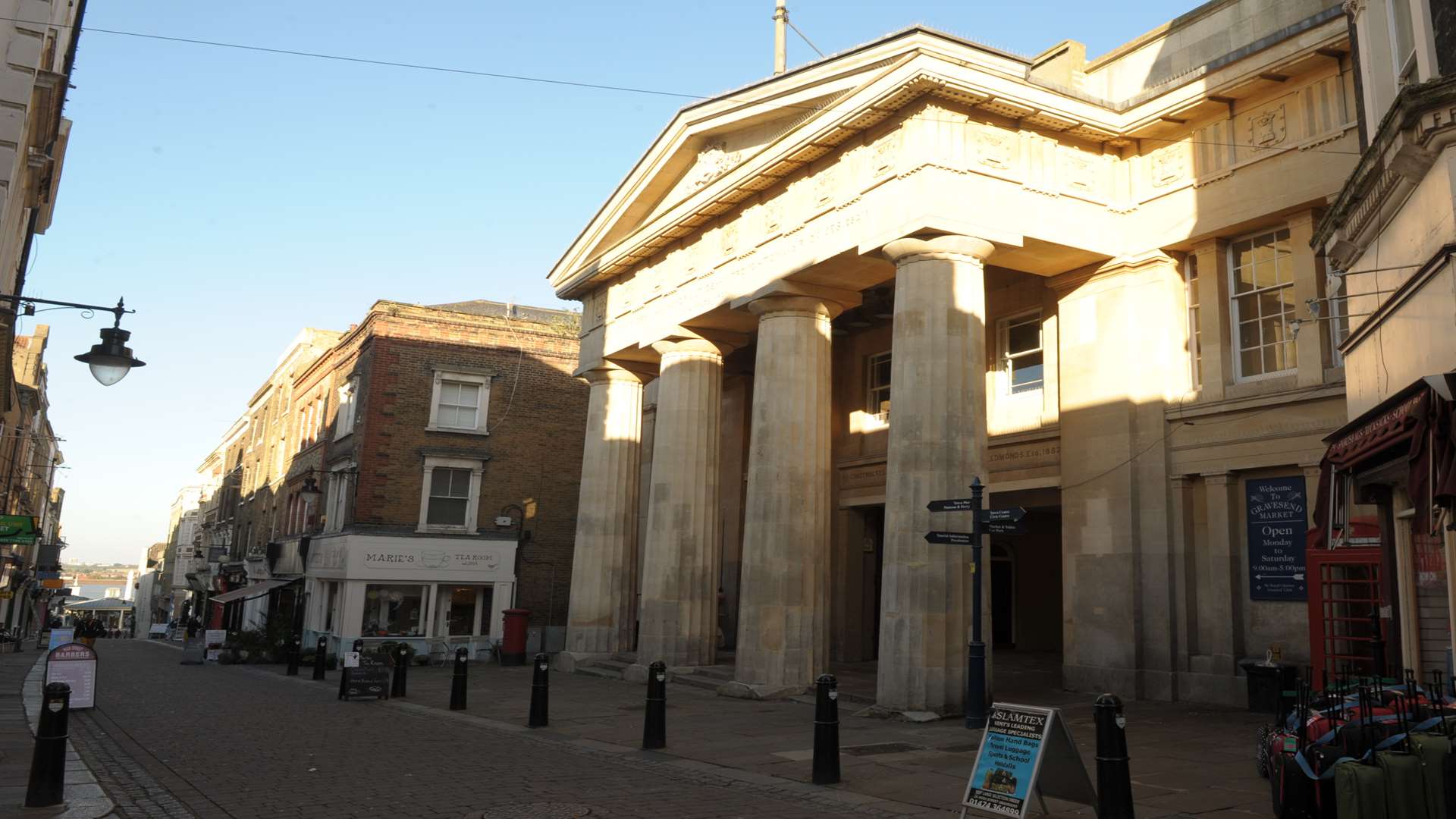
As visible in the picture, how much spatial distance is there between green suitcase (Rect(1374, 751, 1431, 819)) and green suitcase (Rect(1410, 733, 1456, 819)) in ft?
0.13

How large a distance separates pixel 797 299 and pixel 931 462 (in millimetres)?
4768

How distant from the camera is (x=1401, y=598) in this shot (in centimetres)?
1001

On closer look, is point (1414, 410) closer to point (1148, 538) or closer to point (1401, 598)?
point (1401, 598)

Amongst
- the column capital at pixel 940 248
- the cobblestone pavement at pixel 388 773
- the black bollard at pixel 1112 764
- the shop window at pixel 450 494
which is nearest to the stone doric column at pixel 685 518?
the cobblestone pavement at pixel 388 773

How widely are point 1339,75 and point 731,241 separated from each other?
34.1ft

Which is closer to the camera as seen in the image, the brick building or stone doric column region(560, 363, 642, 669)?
stone doric column region(560, 363, 642, 669)

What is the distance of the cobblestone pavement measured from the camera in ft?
26.9

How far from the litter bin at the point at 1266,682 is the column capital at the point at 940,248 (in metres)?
7.03

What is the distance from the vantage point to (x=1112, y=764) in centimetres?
688

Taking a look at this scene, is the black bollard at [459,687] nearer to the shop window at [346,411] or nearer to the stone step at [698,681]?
the stone step at [698,681]

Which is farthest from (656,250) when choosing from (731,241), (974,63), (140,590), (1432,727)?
(140,590)

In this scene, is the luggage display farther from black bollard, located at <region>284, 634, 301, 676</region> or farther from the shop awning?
the shop awning

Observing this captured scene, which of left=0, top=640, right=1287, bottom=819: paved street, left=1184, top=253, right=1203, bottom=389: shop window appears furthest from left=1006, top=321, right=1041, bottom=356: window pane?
left=0, top=640, right=1287, bottom=819: paved street

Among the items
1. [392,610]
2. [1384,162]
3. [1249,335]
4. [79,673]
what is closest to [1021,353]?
[1249,335]
